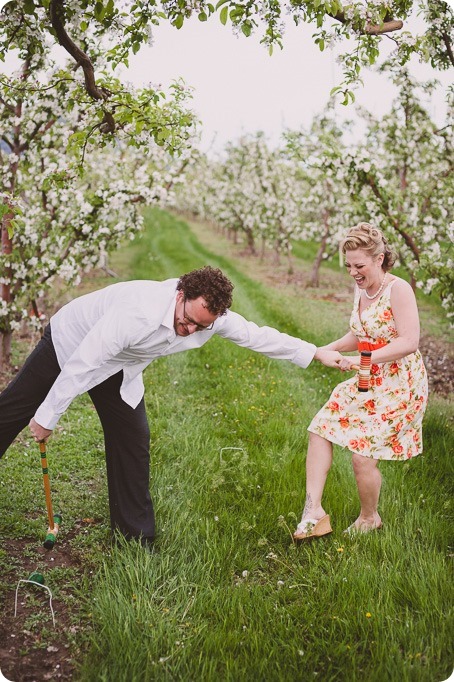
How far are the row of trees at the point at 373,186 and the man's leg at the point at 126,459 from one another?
4075mm

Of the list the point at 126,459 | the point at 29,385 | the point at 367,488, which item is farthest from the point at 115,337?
the point at 367,488

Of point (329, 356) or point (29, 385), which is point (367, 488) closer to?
point (329, 356)

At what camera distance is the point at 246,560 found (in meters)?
3.66

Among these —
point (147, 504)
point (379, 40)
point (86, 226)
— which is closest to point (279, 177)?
point (86, 226)

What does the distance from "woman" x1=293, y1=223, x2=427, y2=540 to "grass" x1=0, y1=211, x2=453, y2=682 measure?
10.7 inches

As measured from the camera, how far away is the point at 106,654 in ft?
9.58

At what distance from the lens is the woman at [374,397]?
370 cm

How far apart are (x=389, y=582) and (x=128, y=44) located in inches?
156

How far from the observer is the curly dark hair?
10.4 feet

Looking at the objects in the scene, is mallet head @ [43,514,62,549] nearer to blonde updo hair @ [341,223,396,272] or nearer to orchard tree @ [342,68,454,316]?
blonde updo hair @ [341,223,396,272]

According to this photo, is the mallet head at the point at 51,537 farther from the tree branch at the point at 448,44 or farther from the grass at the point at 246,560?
the tree branch at the point at 448,44

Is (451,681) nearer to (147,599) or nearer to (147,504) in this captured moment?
(147,599)

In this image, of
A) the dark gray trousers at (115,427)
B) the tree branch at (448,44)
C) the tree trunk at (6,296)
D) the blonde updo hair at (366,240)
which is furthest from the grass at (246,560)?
the tree branch at (448,44)

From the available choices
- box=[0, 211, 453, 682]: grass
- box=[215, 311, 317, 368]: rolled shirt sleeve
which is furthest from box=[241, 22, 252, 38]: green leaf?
box=[0, 211, 453, 682]: grass
